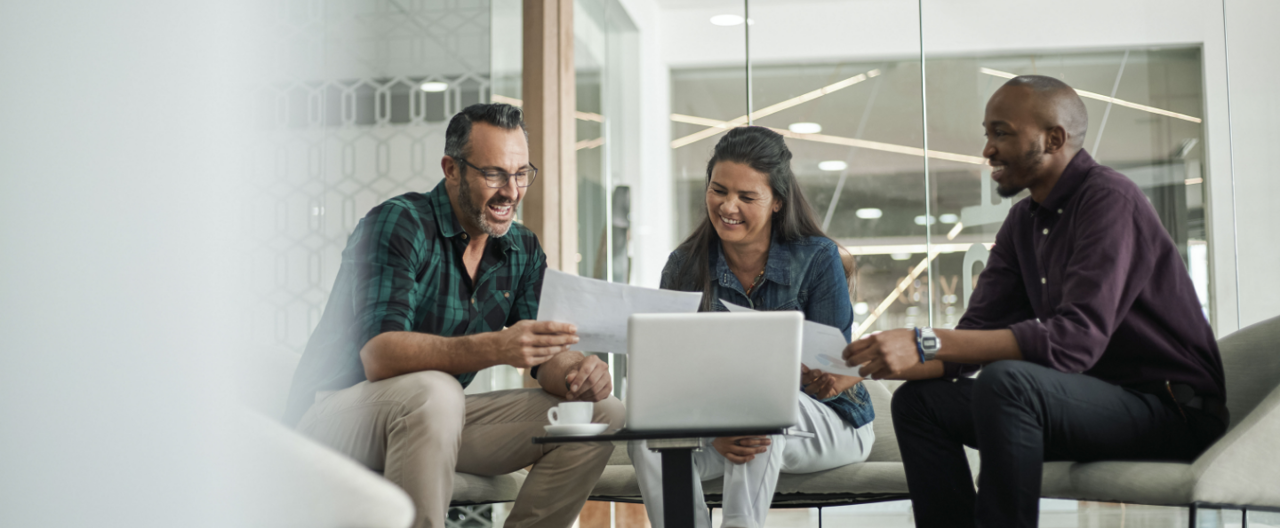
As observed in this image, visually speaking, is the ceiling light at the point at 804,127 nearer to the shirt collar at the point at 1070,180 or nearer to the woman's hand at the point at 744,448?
the shirt collar at the point at 1070,180

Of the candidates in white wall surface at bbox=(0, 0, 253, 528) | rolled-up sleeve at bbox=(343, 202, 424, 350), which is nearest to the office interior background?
white wall surface at bbox=(0, 0, 253, 528)

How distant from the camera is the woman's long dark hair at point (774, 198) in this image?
2232 millimetres

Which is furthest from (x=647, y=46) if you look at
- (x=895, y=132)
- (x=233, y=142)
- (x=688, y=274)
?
(x=233, y=142)

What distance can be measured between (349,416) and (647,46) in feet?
10.4

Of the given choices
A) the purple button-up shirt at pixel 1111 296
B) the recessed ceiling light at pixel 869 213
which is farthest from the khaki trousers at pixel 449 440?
the recessed ceiling light at pixel 869 213

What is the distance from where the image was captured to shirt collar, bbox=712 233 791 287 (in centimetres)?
217

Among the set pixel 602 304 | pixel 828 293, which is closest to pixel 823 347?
pixel 602 304

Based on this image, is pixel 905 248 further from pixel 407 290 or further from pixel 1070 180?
pixel 407 290

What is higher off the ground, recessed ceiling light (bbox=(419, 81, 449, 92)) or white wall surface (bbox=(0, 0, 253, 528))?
recessed ceiling light (bbox=(419, 81, 449, 92))

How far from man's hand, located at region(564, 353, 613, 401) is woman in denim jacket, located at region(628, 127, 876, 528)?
5.5 inches

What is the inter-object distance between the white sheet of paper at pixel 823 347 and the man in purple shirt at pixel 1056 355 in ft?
0.11

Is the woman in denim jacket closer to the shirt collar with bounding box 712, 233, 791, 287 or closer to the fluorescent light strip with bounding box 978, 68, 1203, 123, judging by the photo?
the shirt collar with bounding box 712, 233, 791, 287

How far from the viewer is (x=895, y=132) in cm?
399

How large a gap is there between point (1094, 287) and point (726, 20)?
2972mm
